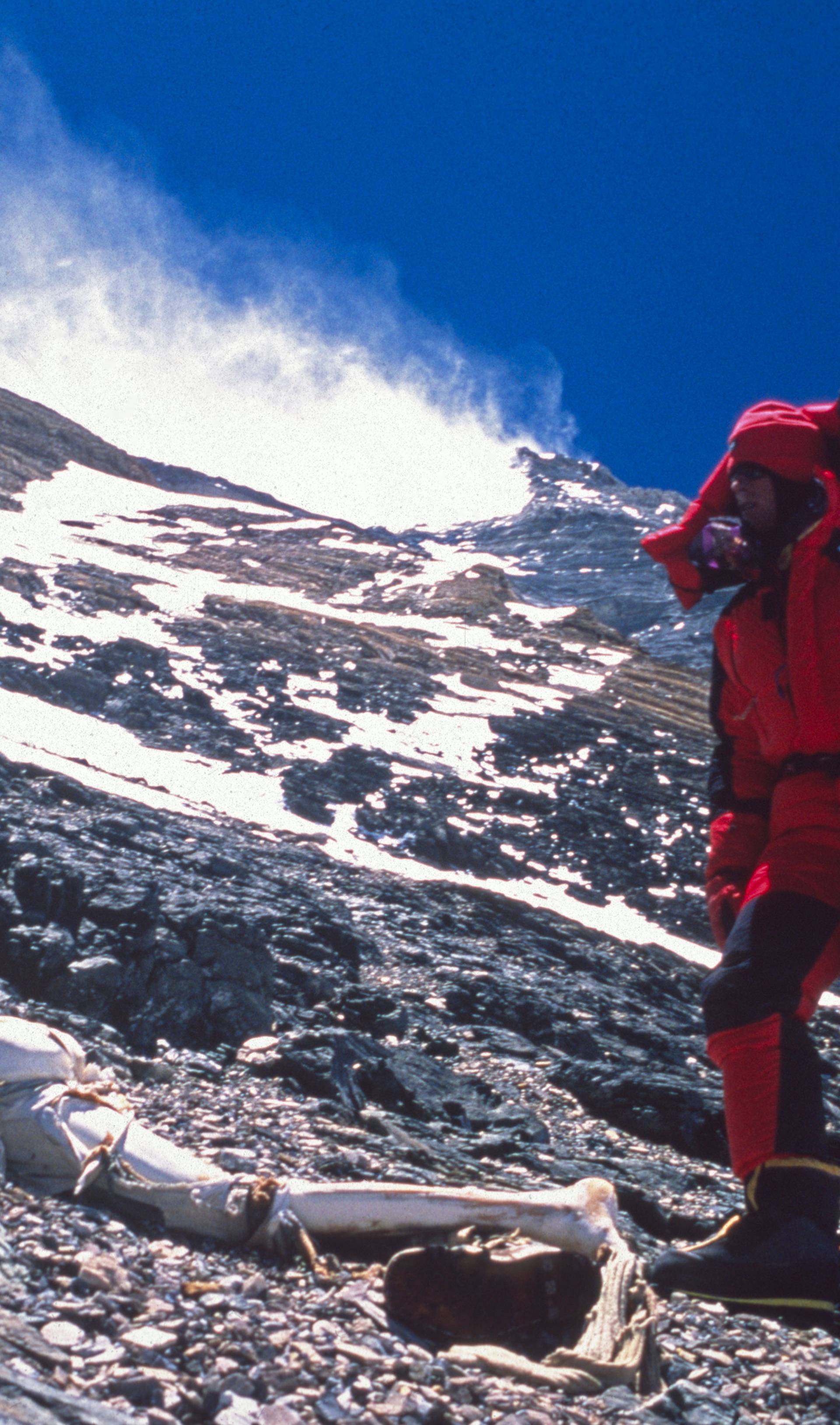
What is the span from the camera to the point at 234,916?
29.4ft

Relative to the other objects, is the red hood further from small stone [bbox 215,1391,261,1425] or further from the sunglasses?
small stone [bbox 215,1391,261,1425]

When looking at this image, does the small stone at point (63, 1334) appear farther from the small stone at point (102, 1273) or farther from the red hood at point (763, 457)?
the red hood at point (763, 457)

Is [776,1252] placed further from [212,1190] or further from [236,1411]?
[212,1190]

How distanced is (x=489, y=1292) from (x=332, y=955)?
8.24 m

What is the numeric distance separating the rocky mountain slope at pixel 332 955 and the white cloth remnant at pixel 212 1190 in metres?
0.13

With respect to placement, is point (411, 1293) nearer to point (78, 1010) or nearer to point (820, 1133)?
point (820, 1133)

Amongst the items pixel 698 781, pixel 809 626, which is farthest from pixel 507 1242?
pixel 698 781

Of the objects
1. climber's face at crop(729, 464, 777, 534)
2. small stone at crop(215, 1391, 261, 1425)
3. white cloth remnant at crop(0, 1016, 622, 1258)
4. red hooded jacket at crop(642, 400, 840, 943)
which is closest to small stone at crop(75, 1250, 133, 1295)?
white cloth remnant at crop(0, 1016, 622, 1258)

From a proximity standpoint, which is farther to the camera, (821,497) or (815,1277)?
(821,497)

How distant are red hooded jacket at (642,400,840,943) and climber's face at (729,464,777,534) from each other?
0.13ft

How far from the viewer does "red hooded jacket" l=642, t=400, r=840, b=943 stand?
3.15 meters

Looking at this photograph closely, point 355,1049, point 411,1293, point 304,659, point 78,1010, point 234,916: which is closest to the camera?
point 411,1293

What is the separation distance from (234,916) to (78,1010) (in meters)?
2.30

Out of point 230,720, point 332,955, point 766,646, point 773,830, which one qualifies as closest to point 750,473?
point 766,646
